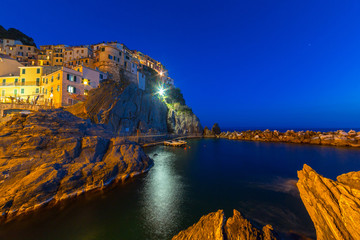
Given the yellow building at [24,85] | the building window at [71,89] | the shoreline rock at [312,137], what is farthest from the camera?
the shoreline rock at [312,137]

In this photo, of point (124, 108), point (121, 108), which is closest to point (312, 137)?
point (124, 108)

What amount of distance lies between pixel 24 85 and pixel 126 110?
26.2 metres

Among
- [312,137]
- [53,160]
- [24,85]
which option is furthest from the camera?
[312,137]

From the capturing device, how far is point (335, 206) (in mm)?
7223

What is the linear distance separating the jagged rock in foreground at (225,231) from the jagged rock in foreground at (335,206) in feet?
8.02

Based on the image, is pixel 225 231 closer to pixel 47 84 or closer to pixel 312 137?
pixel 47 84

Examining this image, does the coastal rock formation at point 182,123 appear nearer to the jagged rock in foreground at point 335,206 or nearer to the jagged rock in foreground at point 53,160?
the jagged rock in foreground at point 53,160

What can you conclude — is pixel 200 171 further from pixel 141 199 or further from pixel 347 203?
pixel 347 203

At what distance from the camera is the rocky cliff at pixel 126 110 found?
131 feet

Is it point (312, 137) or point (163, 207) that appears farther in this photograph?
point (312, 137)

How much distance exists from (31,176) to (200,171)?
23.0m

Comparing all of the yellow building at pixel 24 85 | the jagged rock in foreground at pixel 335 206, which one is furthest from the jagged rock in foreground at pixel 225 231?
the yellow building at pixel 24 85

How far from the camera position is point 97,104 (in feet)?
135

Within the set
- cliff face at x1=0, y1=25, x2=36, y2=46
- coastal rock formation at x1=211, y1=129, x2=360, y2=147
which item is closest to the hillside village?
cliff face at x1=0, y1=25, x2=36, y2=46
